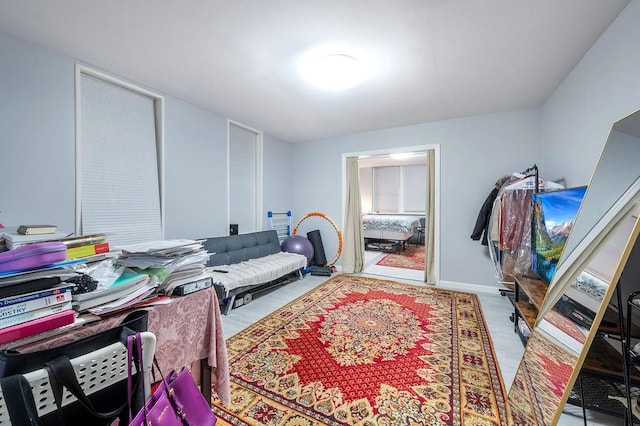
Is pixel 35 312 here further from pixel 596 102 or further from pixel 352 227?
pixel 352 227

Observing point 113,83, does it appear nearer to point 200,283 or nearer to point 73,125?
point 73,125

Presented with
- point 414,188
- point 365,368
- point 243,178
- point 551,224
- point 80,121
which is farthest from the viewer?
point 414,188

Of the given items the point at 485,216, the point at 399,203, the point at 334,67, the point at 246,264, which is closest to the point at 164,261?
the point at 334,67

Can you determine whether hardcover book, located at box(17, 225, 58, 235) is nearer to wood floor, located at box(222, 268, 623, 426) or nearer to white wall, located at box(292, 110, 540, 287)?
wood floor, located at box(222, 268, 623, 426)

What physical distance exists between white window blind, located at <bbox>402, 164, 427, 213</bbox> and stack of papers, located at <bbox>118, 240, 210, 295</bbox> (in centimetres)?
790

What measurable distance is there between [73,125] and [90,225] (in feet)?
3.04

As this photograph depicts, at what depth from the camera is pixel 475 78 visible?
2553 millimetres

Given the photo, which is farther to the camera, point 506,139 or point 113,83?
point 506,139

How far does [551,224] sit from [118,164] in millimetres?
4059

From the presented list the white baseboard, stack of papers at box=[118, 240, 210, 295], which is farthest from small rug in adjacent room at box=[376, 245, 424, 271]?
stack of papers at box=[118, 240, 210, 295]

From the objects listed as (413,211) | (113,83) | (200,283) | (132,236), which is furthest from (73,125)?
(413,211)

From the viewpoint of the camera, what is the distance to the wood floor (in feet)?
3.65

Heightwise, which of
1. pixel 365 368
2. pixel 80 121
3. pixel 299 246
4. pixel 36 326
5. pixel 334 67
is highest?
pixel 334 67

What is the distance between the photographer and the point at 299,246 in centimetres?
437
